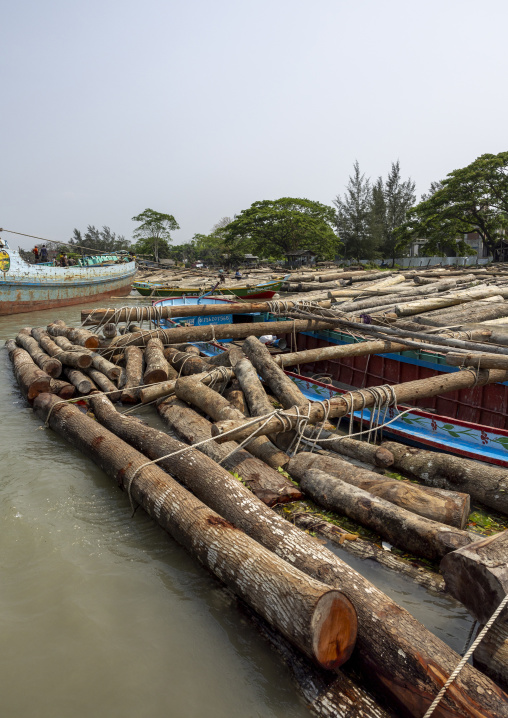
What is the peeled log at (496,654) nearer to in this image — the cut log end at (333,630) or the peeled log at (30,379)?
the cut log end at (333,630)

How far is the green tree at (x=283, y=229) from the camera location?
46438mm

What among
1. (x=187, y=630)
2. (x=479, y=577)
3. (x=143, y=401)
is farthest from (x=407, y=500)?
(x=143, y=401)

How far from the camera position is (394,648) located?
113 inches

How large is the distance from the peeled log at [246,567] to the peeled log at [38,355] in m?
3.92

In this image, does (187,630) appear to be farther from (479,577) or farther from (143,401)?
(143,401)

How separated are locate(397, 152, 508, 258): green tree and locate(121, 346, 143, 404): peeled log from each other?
33.4 m

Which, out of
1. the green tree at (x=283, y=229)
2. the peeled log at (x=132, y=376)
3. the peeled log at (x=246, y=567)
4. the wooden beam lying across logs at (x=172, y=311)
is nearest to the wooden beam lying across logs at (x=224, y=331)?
the peeled log at (x=132, y=376)

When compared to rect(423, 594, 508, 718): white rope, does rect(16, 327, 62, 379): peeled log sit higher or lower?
higher

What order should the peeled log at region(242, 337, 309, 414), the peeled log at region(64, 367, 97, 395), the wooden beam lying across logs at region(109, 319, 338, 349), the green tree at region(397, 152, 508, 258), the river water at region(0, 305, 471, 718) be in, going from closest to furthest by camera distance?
1. the river water at region(0, 305, 471, 718)
2. the peeled log at region(242, 337, 309, 414)
3. the peeled log at region(64, 367, 97, 395)
4. the wooden beam lying across logs at region(109, 319, 338, 349)
5. the green tree at region(397, 152, 508, 258)

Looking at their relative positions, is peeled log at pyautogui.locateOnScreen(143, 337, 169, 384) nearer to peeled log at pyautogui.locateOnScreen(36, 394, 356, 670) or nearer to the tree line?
peeled log at pyautogui.locateOnScreen(36, 394, 356, 670)

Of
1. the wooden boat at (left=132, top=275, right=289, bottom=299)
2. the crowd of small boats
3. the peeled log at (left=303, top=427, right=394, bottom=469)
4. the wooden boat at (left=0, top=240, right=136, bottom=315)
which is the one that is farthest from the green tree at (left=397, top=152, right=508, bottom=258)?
the peeled log at (left=303, top=427, right=394, bottom=469)

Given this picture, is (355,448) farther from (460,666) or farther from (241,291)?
(241,291)

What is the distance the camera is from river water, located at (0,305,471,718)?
3.11 meters

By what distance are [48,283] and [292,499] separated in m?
22.7
